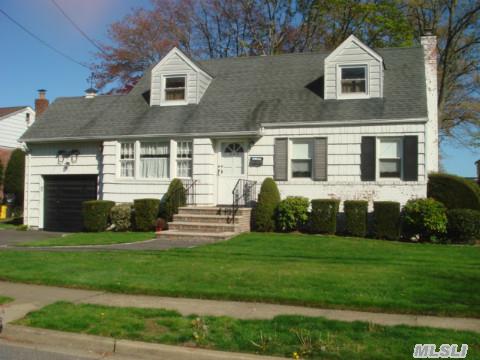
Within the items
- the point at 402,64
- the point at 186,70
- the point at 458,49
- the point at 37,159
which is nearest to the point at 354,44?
the point at 402,64

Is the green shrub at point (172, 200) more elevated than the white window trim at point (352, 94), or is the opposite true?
the white window trim at point (352, 94)

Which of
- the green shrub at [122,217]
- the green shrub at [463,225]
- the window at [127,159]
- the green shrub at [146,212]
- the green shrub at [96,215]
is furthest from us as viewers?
the window at [127,159]

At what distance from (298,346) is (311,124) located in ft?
39.9

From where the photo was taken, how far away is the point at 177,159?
18.0 metres

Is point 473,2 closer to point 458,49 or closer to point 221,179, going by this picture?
point 458,49

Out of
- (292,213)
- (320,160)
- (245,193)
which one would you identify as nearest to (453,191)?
(320,160)

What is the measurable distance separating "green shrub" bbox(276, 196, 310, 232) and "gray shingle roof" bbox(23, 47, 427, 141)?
293 cm

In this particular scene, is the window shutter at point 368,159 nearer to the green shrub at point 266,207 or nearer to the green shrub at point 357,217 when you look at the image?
the green shrub at point 357,217

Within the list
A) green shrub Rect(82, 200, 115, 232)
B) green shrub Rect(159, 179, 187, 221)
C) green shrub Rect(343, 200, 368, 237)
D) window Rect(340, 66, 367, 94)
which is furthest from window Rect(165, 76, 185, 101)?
green shrub Rect(343, 200, 368, 237)

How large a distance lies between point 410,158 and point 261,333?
38.3 feet

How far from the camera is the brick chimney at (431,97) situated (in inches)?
720

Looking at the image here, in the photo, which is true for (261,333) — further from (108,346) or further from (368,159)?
(368,159)

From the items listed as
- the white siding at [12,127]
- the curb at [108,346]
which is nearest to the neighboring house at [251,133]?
the curb at [108,346]

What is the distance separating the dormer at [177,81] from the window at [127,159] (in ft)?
7.20
